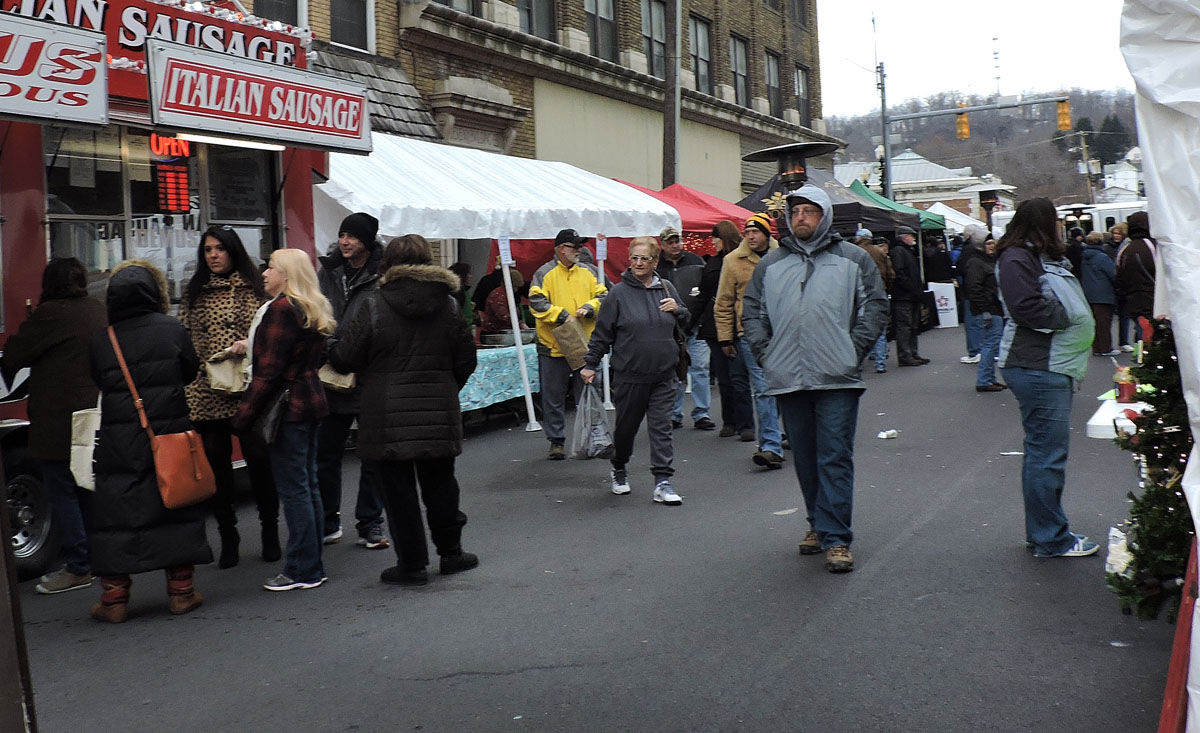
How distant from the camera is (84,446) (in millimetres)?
6047

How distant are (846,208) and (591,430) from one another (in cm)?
1219

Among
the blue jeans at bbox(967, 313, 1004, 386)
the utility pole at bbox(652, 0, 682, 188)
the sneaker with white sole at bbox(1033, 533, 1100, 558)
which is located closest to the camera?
the sneaker with white sole at bbox(1033, 533, 1100, 558)

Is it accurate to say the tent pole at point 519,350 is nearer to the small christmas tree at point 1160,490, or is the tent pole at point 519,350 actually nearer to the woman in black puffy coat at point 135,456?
the woman in black puffy coat at point 135,456

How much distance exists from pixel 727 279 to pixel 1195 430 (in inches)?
299

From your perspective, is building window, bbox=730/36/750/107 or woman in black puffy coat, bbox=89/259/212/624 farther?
building window, bbox=730/36/750/107

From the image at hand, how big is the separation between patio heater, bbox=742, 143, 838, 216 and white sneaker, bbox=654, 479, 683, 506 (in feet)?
36.1

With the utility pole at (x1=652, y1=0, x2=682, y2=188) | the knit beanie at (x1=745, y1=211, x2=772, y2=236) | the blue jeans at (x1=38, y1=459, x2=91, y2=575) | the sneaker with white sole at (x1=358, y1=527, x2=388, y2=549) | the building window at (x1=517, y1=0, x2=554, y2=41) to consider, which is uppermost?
the building window at (x1=517, y1=0, x2=554, y2=41)

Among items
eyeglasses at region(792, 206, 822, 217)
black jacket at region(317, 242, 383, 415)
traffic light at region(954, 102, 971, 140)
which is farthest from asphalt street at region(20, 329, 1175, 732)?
traffic light at region(954, 102, 971, 140)

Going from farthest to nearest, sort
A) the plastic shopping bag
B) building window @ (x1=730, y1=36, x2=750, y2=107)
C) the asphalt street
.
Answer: building window @ (x1=730, y1=36, x2=750, y2=107)
the plastic shopping bag
the asphalt street

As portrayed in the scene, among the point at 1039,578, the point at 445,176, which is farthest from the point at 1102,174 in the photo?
the point at 1039,578

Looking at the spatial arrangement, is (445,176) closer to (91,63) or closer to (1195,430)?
(91,63)

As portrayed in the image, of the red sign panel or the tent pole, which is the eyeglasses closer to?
the red sign panel

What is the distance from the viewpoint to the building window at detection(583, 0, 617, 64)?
24.8 metres

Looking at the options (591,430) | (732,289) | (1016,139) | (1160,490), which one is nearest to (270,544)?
(591,430)
